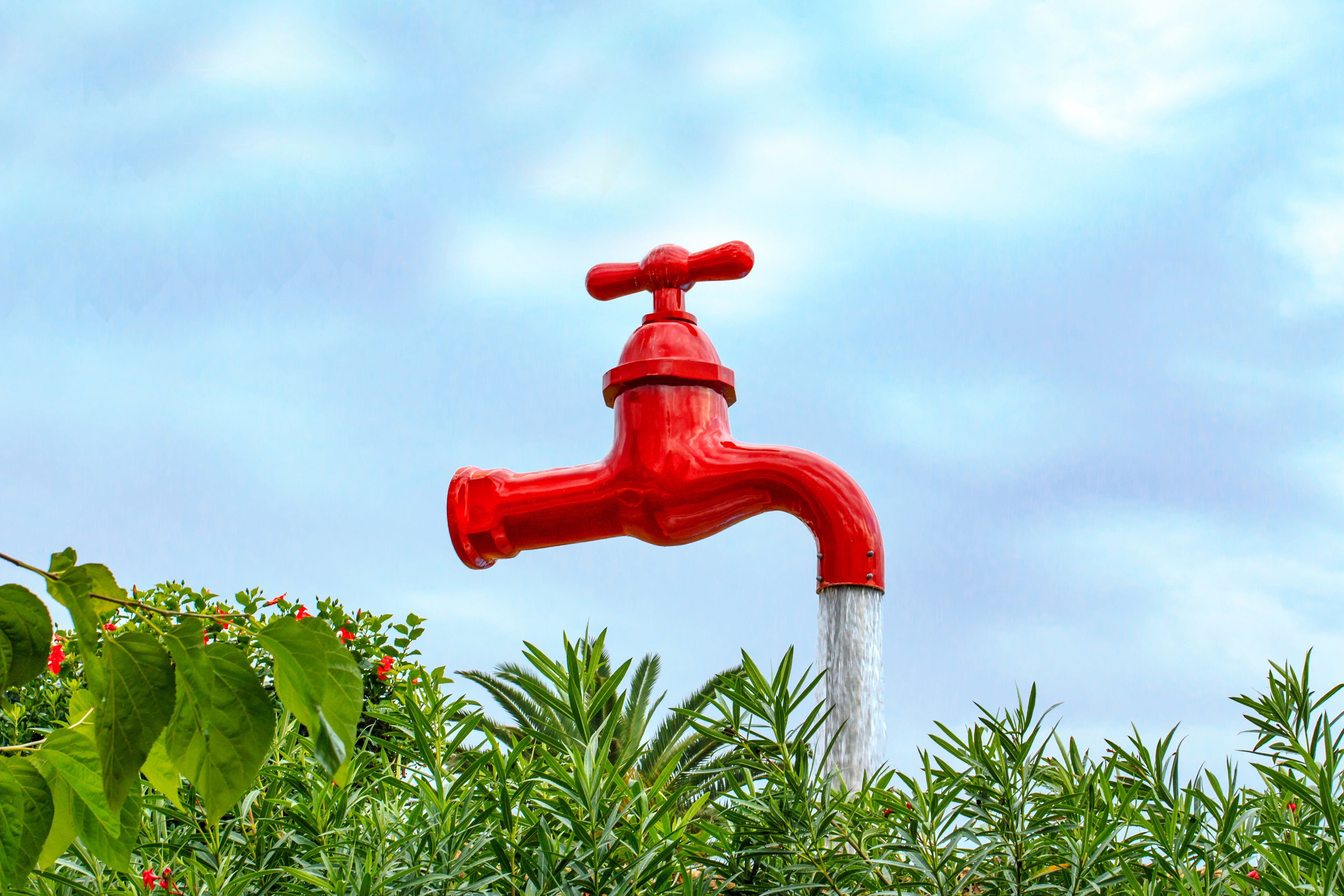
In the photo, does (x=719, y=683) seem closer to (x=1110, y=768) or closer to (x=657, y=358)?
(x=1110, y=768)

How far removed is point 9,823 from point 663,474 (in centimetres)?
161

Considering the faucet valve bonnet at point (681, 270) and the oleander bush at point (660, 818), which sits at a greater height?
the faucet valve bonnet at point (681, 270)

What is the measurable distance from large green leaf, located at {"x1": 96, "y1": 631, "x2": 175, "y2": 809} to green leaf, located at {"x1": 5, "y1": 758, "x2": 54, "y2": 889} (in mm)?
216

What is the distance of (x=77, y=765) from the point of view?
2.89ft

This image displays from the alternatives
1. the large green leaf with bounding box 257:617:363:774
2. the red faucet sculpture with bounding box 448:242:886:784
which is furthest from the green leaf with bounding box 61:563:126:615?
the red faucet sculpture with bounding box 448:242:886:784

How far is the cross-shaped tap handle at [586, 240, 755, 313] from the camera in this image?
97.5 inches

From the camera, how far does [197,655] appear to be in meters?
0.70

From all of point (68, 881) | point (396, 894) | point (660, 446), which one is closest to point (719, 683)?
point (396, 894)

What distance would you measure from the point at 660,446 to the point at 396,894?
4.47 ft

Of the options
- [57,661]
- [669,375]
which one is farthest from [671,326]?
[57,661]

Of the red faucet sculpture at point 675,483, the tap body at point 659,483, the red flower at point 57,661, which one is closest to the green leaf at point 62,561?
the red faucet sculpture at point 675,483

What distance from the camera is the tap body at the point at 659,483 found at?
7.40 ft

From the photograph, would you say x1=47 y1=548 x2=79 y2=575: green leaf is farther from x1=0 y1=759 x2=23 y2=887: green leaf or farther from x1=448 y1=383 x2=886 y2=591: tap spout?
x1=448 y1=383 x2=886 y2=591: tap spout

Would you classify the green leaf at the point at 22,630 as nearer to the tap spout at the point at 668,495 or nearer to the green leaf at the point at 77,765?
the green leaf at the point at 77,765
